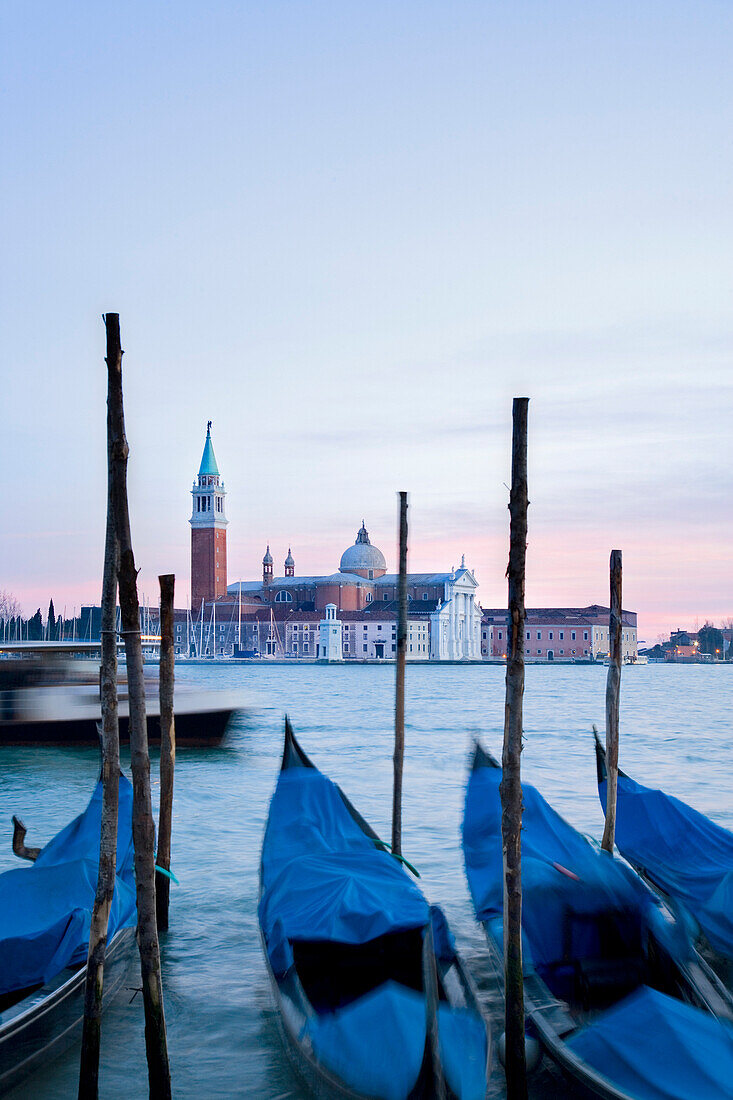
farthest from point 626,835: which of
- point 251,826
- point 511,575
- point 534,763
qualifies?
point 534,763

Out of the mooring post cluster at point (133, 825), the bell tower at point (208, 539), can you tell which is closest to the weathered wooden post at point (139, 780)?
the mooring post cluster at point (133, 825)

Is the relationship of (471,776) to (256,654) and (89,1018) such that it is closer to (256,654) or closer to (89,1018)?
(89,1018)

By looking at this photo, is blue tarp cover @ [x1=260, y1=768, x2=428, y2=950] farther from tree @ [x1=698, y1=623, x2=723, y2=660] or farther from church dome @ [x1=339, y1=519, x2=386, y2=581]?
tree @ [x1=698, y1=623, x2=723, y2=660]

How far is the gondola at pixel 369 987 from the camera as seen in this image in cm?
254

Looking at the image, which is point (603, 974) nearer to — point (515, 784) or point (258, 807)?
point (515, 784)

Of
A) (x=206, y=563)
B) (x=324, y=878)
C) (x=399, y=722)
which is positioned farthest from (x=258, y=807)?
→ (x=206, y=563)

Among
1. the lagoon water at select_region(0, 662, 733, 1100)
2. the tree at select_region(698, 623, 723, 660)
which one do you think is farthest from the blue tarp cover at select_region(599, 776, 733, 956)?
the tree at select_region(698, 623, 723, 660)

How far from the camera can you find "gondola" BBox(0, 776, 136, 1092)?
309 centimetres

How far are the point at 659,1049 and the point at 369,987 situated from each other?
78 centimetres

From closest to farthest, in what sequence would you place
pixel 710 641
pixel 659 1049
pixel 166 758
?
pixel 659 1049 → pixel 166 758 → pixel 710 641

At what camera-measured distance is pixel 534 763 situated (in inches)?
527

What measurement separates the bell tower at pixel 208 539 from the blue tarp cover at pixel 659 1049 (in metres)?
58.8

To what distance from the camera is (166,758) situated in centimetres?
508

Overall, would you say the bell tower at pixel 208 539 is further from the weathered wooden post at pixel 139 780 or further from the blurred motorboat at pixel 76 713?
the weathered wooden post at pixel 139 780
